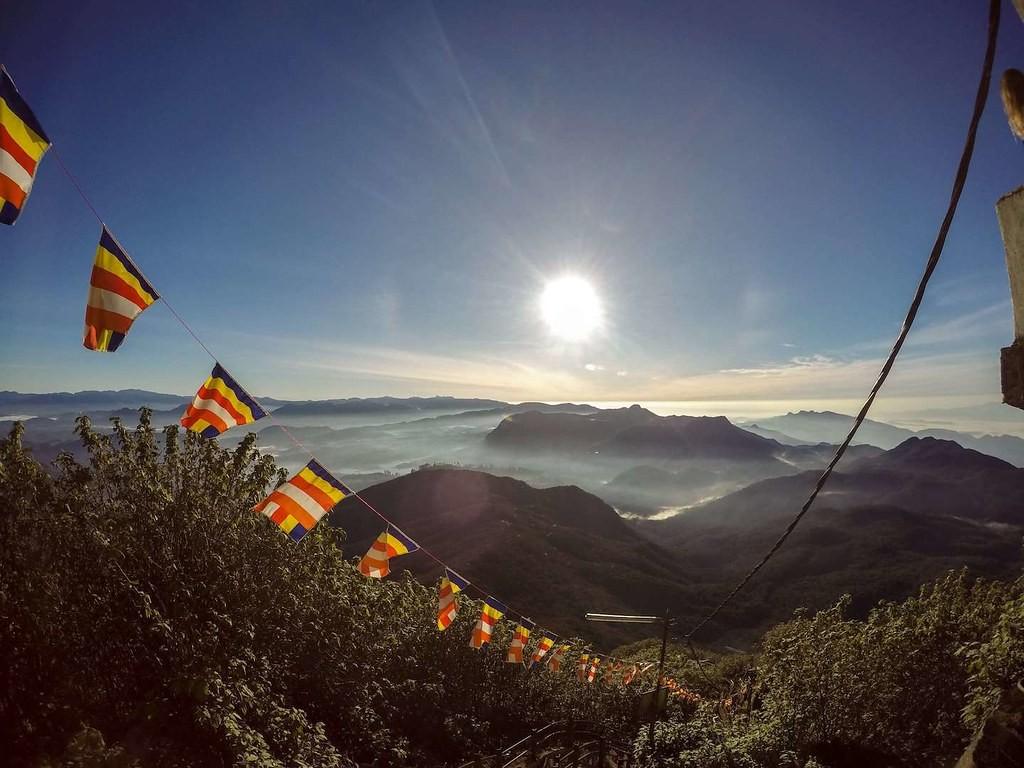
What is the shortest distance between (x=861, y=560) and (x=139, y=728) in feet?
363

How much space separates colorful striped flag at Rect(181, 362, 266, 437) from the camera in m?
8.14

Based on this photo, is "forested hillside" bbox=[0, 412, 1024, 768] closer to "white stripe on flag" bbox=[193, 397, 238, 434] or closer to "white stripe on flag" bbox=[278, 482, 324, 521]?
"white stripe on flag" bbox=[278, 482, 324, 521]

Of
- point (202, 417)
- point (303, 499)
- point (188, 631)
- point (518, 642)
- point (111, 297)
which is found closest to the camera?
point (111, 297)

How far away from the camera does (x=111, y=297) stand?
252 inches

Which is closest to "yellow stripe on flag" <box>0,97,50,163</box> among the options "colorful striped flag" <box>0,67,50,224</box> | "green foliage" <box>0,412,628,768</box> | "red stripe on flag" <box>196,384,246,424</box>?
"colorful striped flag" <box>0,67,50,224</box>

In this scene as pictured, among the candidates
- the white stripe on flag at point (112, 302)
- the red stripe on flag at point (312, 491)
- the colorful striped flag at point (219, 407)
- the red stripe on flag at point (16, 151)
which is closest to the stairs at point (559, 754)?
the red stripe on flag at point (312, 491)

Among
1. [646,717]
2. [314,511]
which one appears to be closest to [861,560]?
[646,717]

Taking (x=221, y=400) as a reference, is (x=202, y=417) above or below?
below

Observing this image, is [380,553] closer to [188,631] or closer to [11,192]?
[188,631]

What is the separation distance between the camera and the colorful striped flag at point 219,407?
26.7 ft

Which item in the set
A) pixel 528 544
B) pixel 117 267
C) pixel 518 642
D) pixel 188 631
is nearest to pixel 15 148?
pixel 117 267

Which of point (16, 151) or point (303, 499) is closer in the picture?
point (16, 151)

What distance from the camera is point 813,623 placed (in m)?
18.8

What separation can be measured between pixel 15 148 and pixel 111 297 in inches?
74.3
